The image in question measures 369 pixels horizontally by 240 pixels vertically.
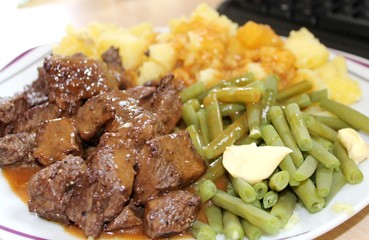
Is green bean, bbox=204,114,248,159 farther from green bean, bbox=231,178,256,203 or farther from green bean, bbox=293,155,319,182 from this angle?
green bean, bbox=293,155,319,182

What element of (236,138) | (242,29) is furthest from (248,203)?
(242,29)

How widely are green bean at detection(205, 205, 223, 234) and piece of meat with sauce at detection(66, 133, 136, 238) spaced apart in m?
0.44

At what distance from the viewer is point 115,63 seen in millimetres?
3988

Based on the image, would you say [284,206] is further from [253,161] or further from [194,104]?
[194,104]

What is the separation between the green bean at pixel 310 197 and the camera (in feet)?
8.97

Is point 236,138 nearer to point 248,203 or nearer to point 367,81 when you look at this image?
point 248,203

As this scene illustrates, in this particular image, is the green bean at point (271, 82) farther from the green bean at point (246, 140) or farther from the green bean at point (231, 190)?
the green bean at point (231, 190)

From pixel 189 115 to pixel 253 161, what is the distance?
2.35 ft

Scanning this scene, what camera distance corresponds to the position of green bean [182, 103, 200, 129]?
343 cm

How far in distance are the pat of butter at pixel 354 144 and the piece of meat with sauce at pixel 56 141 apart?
1528 millimetres

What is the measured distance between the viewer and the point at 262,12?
5.30 m

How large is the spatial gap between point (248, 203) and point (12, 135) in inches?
58.6

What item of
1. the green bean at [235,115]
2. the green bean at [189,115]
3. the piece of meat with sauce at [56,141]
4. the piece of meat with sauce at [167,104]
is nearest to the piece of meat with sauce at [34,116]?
the piece of meat with sauce at [56,141]

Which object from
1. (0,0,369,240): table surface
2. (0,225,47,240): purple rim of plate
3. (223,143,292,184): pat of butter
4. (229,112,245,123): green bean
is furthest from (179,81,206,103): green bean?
(0,0,369,240): table surface
